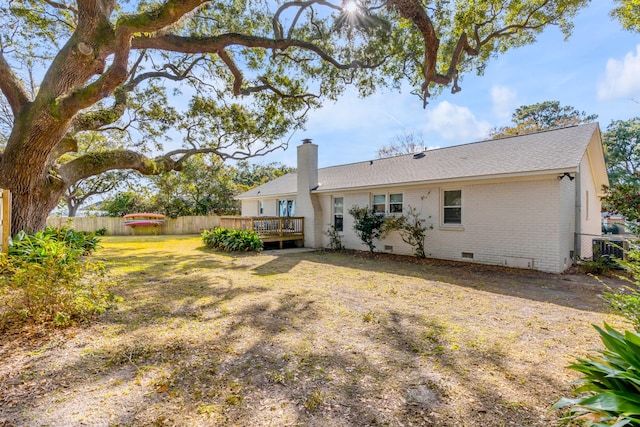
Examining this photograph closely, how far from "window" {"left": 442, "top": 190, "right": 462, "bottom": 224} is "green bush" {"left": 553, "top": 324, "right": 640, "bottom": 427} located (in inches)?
324

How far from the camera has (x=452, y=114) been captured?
21672 millimetres

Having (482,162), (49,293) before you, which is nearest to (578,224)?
(482,162)

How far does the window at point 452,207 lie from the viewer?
395 inches

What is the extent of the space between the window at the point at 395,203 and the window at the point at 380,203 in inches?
10.1

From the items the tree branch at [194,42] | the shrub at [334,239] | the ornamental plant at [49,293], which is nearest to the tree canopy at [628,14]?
the tree branch at [194,42]

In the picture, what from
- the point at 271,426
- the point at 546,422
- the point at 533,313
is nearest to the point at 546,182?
the point at 533,313

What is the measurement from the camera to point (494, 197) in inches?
359

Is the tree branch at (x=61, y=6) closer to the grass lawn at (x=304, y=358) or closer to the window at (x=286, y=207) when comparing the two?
the grass lawn at (x=304, y=358)

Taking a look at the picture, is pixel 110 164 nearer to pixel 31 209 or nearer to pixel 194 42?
pixel 31 209

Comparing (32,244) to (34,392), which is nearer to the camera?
(34,392)

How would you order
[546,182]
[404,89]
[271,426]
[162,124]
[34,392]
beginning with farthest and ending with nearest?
1. [162,124]
2. [404,89]
3. [546,182]
4. [34,392]
5. [271,426]

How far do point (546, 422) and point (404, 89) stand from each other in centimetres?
1108

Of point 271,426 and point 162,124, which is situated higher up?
point 162,124

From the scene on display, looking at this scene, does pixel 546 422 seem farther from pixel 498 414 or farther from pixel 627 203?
pixel 627 203
